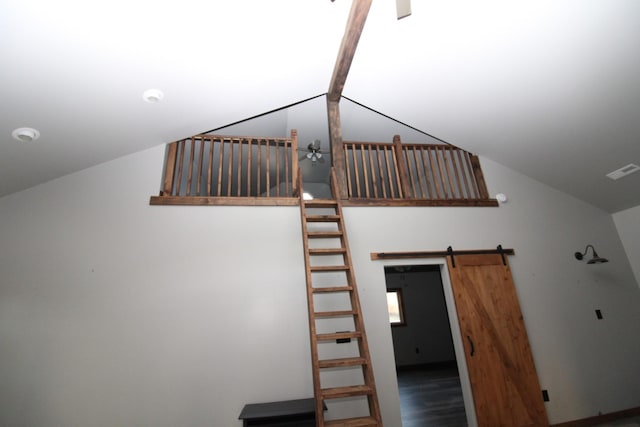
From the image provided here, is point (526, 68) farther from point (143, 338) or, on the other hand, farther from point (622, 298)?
point (143, 338)

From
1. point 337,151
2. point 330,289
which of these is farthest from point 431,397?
point 337,151

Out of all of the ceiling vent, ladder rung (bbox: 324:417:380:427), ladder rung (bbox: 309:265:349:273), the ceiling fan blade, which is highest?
the ceiling fan blade

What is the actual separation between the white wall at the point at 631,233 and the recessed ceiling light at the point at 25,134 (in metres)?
7.31

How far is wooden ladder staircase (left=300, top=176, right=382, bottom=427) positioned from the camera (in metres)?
2.61

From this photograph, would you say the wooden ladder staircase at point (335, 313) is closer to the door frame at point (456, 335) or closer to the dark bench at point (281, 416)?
the dark bench at point (281, 416)

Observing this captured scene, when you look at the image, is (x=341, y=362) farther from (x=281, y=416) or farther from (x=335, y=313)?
(x=281, y=416)

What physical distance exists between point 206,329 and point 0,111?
2.53 metres

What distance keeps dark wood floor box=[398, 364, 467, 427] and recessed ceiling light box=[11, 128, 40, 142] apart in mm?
5378

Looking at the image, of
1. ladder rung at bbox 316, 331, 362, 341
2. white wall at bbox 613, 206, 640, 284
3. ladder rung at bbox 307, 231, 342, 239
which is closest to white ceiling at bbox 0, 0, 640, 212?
white wall at bbox 613, 206, 640, 284

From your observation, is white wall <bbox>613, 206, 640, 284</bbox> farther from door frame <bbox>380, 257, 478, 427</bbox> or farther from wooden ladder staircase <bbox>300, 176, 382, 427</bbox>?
wooden ladder staircase <bbox>300, 176, 382, 427</bbox>

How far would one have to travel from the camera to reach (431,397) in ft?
17.0

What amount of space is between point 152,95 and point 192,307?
213 centimetres

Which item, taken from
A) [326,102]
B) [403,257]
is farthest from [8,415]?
[326,102]

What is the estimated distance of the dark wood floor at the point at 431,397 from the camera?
4.11 metres
